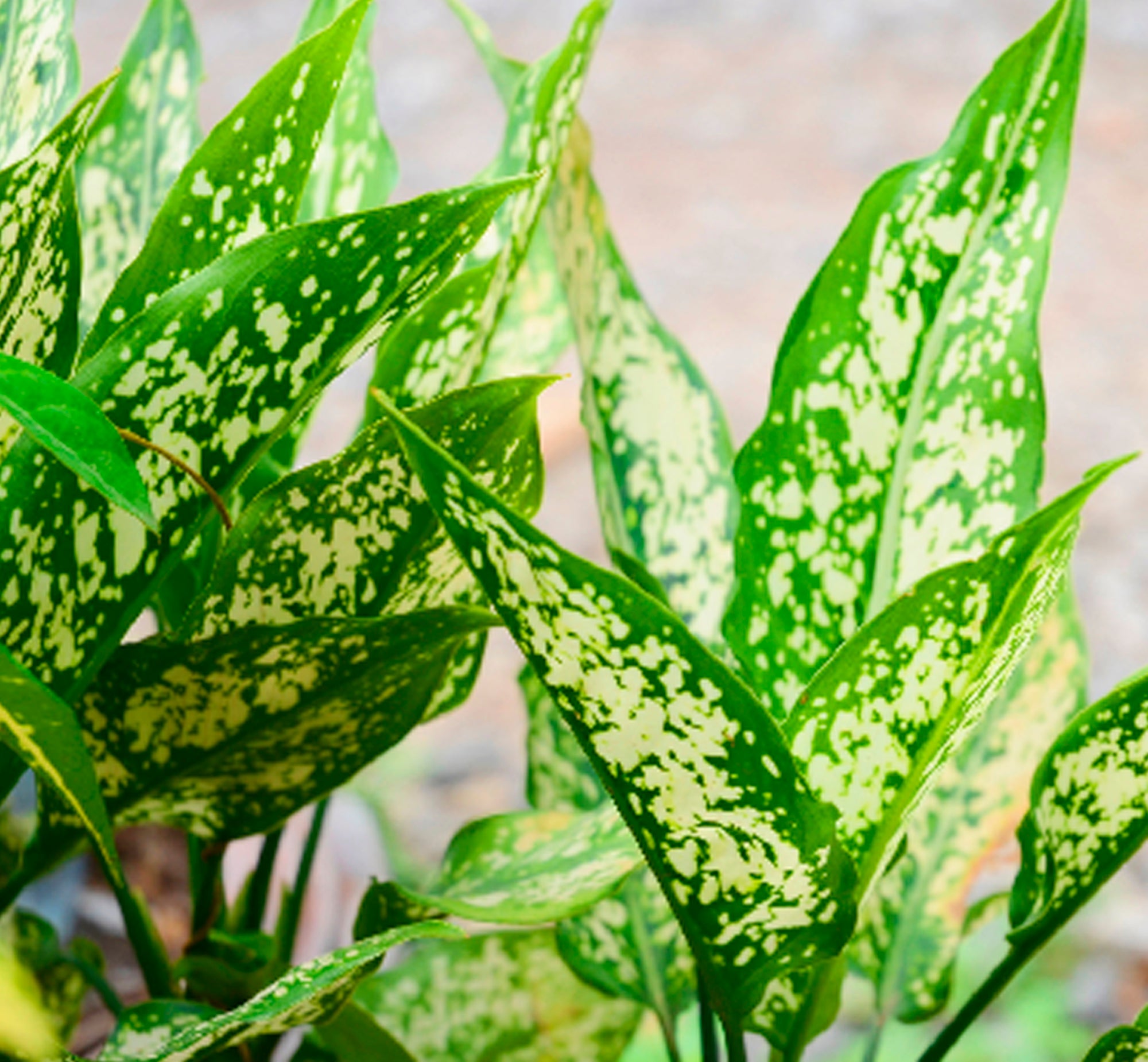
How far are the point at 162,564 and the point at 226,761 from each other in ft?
0.30

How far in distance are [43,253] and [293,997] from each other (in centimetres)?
22

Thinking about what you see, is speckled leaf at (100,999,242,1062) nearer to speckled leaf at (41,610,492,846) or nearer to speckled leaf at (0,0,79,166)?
speckled leaf at (41,610,492,846)

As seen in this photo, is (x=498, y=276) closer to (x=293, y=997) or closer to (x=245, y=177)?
(x=245, y=177)

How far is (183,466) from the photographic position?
0.37 metres

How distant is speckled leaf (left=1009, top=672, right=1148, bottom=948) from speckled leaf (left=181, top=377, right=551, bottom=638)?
184 mm

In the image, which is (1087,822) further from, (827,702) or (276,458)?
(276,458)

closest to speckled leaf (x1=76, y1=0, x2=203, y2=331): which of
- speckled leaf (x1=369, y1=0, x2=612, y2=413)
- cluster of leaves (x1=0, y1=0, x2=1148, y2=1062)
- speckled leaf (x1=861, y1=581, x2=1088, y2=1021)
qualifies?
cluster of leaves (x1=0, y1=0, x2=1148, y2=1062)

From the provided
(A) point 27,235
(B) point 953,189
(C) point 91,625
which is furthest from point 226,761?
(B) point 953,189

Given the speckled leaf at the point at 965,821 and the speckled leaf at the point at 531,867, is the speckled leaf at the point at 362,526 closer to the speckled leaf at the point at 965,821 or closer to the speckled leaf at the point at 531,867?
the speckled leaf at the point at 531,867

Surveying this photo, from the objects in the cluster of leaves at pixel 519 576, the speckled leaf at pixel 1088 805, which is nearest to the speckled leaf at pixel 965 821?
the cluster of leaves at pixel 519 576

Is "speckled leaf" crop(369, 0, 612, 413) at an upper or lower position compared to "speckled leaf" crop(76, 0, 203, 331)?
lower

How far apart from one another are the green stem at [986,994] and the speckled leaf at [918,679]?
0.27ft

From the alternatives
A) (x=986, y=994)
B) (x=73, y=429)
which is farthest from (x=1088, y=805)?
(x=73, y=429)

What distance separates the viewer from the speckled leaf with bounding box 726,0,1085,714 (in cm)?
44
